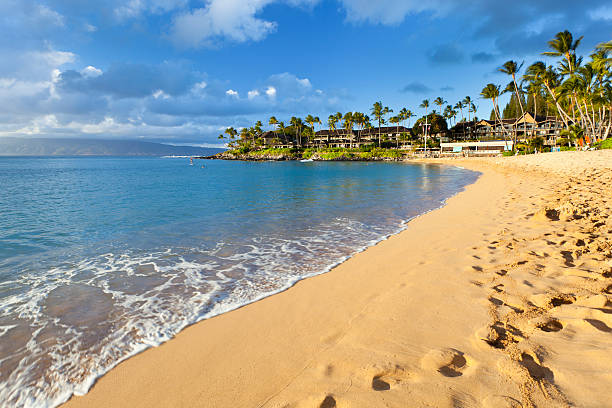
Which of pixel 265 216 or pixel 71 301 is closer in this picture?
pixel 71 301

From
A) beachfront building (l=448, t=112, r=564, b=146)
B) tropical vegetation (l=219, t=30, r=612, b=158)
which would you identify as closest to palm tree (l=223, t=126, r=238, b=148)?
tropical vegetation (l=219, t=30, r=612, b=158)

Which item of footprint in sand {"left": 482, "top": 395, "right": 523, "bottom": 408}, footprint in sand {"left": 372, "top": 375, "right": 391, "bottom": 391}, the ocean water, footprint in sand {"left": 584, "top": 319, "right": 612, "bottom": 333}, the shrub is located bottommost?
the ocean water

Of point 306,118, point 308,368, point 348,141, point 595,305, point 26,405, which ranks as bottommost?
point 26,405

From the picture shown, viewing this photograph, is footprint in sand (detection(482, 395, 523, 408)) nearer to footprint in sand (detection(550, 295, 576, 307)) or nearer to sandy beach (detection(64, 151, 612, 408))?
sandy beach (detection(64, 151, 612, 408))

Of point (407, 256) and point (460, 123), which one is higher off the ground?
point (460, 123)

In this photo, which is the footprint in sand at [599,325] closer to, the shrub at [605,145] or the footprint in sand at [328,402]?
the footprint in sand at [328,402]

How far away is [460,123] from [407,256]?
134427mm

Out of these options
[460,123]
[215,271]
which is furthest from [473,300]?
[460,123]

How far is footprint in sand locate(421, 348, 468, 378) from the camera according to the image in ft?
9.73

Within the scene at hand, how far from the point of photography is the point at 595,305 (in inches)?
144

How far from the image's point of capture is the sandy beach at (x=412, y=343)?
2.71 m

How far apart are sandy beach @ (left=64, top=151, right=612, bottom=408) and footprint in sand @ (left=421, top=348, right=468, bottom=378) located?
0.02 m

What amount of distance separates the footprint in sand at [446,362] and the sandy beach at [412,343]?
0.6 inches

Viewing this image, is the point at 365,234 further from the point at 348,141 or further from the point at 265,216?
the point at 348,141
